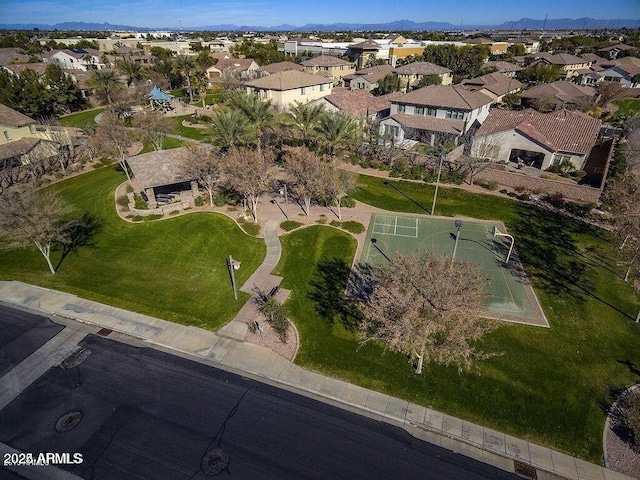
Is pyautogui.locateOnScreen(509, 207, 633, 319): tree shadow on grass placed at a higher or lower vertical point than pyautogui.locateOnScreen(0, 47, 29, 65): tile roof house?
lower

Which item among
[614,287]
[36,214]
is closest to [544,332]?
[614,287]

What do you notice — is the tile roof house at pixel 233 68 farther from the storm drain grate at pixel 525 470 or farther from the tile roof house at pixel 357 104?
the storm drain grate at pixel 525 470

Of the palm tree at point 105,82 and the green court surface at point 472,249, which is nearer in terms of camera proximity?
the green court surface at point 472,249

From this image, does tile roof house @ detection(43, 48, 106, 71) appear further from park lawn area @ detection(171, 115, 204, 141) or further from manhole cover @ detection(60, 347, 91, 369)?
manhole cover @ detection(60, 347, 91, 369)

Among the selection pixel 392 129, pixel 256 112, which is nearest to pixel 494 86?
pixel 392 129

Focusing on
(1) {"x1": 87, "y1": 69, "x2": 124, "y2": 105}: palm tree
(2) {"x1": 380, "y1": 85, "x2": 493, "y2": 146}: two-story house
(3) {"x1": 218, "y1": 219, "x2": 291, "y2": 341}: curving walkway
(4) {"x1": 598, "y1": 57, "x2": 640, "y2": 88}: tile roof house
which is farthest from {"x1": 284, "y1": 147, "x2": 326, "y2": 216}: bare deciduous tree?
(4) {"x1": 598, "y1": 57, "x2": 640, "y2": 88}: tile roof house

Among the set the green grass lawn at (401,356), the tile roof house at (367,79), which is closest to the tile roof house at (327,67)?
the tile roof house at (367,79)
